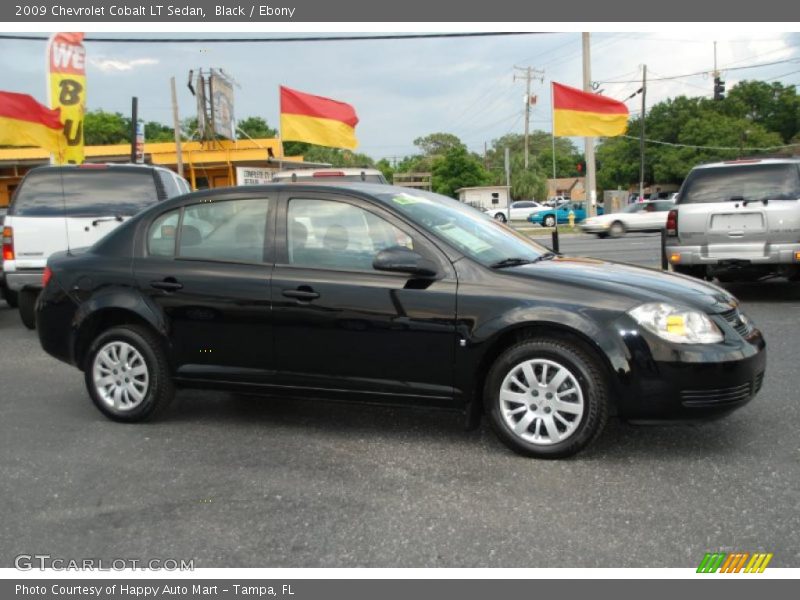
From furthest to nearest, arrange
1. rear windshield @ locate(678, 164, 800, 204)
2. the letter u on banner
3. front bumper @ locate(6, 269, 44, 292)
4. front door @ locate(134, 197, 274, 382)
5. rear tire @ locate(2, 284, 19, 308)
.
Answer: the letter u on banner
rear tire @ locate(2, 284, 19, 308)
rear windshield @ locate(678, 164, 800, 204)
front bumper @ locate(6, 269, 44, 292)
front door @ locate(134, 197, 274, 382)

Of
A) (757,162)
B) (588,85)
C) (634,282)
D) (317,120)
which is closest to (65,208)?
(634,282)

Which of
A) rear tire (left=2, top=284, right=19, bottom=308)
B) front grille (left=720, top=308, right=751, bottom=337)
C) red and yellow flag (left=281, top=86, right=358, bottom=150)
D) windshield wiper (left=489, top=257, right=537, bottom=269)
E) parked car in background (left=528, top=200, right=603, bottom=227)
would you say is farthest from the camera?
parked car in background (left=528, top=200, right=603, bottom=227)

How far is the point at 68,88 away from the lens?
18.0 meters

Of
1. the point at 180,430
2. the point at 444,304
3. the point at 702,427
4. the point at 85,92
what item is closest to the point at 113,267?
the point at 180,430

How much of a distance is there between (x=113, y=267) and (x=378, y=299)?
2000 millimetres

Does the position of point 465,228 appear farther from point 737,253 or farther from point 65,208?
point 65,208

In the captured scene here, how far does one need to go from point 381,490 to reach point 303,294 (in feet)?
4.53

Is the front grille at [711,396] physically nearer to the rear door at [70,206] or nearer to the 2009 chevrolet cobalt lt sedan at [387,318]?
the 2009 chevrolet cobalt lt sedan at [387,318]

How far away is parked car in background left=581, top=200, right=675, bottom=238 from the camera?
29.8m

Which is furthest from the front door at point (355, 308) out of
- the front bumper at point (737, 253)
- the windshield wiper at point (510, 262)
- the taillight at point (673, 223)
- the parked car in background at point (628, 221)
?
the parked car in background at point (628, 221)

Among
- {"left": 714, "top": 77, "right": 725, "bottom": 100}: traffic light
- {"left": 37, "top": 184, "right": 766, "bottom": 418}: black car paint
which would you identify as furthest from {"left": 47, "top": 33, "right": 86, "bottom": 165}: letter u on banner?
{"left": 714, "top": 77, "right": 725, "bottom": 100}: traffic light

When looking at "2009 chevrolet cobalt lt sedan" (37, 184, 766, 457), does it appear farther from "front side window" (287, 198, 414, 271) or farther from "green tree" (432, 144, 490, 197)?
"green tree" (432, 144, 490, 197)

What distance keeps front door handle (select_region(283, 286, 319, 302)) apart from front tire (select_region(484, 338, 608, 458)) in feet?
3.86

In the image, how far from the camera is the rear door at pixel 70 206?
8.77m
